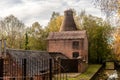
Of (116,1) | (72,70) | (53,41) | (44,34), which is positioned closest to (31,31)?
(44,34)

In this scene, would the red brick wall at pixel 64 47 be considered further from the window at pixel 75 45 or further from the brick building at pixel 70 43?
the window at pixel 75 45

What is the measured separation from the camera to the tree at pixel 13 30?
5703 cm

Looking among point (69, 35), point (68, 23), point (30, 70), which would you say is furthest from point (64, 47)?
point (30, 70)

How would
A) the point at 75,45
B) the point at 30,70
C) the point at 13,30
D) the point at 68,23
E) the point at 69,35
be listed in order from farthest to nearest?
1. the point at 13,30
2. the point at 68,23
3. the point at 69,35
4. the point at 75,45
5. the point at 30,70

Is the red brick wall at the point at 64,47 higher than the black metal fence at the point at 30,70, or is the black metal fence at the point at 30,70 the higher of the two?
the red brick wall at the point at 64,47

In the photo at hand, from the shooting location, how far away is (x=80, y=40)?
44.9m

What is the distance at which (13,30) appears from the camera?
58.4 meters

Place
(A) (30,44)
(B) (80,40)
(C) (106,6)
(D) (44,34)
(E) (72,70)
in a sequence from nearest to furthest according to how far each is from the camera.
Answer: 1. (C) (106,6)
2. (E) (72,70)
3. (B) (80,40)
4. (A) (30,44)
5. (D) (44,34)

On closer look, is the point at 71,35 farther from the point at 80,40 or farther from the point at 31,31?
the point at 31,31

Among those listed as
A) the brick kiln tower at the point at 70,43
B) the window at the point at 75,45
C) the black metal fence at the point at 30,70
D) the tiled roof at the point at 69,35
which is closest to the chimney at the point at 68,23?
the brick kiln tower at the point at 70,43

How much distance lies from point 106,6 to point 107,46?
49.8 m

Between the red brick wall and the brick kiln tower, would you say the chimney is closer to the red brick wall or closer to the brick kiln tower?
the brick kiln tower

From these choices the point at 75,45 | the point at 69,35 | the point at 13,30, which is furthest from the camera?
the point at 13,30

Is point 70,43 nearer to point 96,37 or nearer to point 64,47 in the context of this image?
point 64,47
